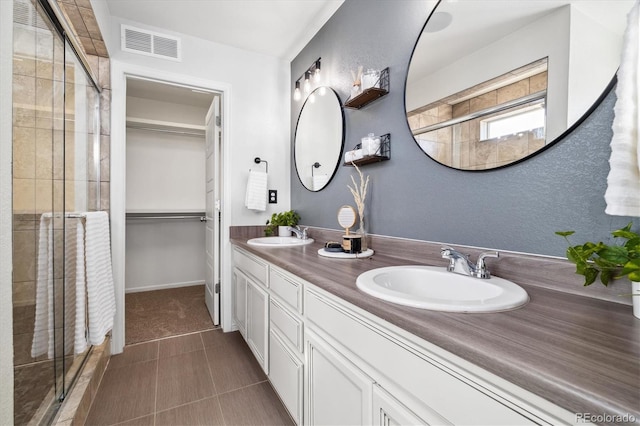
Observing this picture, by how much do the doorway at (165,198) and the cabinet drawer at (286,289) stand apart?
186 centimetres

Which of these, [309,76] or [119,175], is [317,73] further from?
[119,175]

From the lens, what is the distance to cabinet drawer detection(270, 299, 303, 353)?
48.0 inches

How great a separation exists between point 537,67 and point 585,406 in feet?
3.21

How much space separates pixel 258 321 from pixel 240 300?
49 centimetres

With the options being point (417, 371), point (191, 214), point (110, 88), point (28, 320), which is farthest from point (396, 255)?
point (191, 214)

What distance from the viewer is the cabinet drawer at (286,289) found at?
1222 millimetres

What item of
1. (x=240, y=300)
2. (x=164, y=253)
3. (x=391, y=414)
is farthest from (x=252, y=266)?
(x=164, y=253)

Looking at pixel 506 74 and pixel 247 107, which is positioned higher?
pixel 247 107

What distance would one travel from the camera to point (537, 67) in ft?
3.03

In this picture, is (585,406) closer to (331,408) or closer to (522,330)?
(522,330)

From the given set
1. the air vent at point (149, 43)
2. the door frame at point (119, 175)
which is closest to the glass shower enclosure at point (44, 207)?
the door frame at point (119, 175)

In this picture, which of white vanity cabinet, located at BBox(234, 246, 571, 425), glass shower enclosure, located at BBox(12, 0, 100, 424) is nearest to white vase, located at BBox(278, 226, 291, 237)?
white vanity cabinet, located at BBox(234, 246, 571, 425)

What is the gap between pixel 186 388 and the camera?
5.55 feet

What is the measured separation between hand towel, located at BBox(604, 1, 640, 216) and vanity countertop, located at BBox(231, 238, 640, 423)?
0.27 metres
